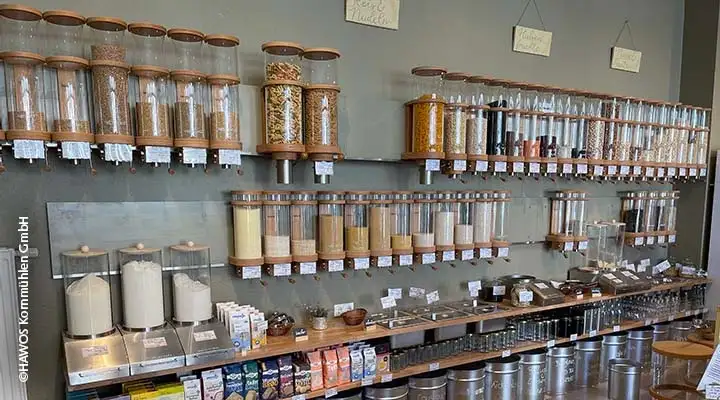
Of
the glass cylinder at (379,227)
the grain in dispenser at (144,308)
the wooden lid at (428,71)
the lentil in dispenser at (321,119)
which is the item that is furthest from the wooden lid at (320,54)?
the grain in dispenser at (144,308)

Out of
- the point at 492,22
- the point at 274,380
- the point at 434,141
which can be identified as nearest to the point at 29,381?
the point at 274,380

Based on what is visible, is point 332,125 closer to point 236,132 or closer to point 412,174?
point 236,132

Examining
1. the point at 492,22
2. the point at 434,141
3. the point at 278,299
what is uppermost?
the point at 492,22

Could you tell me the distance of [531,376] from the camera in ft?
10.4

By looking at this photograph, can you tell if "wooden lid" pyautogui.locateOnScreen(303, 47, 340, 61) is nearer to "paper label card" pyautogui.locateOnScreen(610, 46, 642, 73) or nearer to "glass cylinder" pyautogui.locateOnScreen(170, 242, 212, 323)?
"glass cylinder" pyautogui.locateOnScreen(170, 242, 212, 323)

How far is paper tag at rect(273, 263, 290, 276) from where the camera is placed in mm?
2445

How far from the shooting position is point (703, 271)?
415 centimetres

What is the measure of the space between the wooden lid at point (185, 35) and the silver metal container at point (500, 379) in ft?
8.27

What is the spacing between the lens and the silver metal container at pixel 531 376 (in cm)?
317

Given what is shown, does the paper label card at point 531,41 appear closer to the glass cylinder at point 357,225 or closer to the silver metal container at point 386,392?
the glass cylinder at point 357,225

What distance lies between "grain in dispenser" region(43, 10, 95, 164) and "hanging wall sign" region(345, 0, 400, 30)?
1421 millimetres

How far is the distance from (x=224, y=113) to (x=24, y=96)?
779 millimetres

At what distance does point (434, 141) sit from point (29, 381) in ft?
7.61

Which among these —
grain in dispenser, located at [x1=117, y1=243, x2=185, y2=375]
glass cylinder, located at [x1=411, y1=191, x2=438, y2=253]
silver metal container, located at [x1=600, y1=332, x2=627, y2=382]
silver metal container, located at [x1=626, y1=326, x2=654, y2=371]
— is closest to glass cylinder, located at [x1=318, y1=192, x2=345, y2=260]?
glass cylinder, located at [x1=411, y1=191, x2=438, y2=253]
